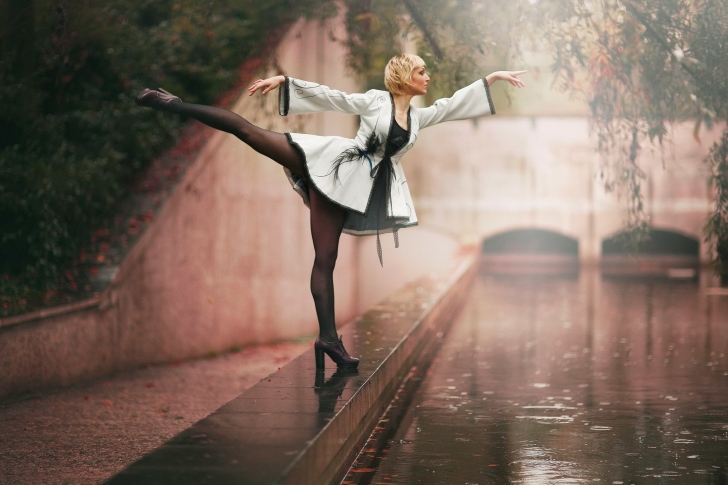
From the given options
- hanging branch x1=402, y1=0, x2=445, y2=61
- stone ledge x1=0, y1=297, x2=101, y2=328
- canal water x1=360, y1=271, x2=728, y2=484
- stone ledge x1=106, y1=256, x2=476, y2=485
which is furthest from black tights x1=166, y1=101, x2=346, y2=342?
hanging branch x1=402, y1=0, x2=445, y2=61

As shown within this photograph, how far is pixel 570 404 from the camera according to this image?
815 centimetres

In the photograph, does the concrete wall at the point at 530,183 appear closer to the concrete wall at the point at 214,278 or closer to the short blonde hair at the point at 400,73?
the concrete wall at the point at 214,278

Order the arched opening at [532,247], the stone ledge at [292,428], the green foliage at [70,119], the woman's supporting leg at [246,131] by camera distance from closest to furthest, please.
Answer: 1. the stone ledge at [292,428]
2. the woman's supporting leg at [246,131]
3. the green foliage at [70,119]
4. the arched opening at [532,247]

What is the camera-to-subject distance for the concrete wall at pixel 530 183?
31922mm

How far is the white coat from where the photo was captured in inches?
256

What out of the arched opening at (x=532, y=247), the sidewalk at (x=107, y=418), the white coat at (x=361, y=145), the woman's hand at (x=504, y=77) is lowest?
the sidewalk at (x=107, y=418)

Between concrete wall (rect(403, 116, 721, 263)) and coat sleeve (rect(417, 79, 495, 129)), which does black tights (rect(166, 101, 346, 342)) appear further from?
concrete wall (rect(403, 116, 721, 263))

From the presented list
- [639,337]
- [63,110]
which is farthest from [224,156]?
[639,337]

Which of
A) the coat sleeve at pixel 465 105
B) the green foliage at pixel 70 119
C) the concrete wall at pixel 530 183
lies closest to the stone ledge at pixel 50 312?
the green foliage at pixel 70 119

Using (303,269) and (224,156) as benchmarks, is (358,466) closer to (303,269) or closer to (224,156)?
(224,156)

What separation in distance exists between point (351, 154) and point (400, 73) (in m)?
0.61

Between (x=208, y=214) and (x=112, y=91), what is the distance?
1.91 meters

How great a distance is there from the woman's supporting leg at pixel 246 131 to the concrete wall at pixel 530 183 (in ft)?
83.3

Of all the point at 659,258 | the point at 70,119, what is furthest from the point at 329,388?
the point at 659,258
